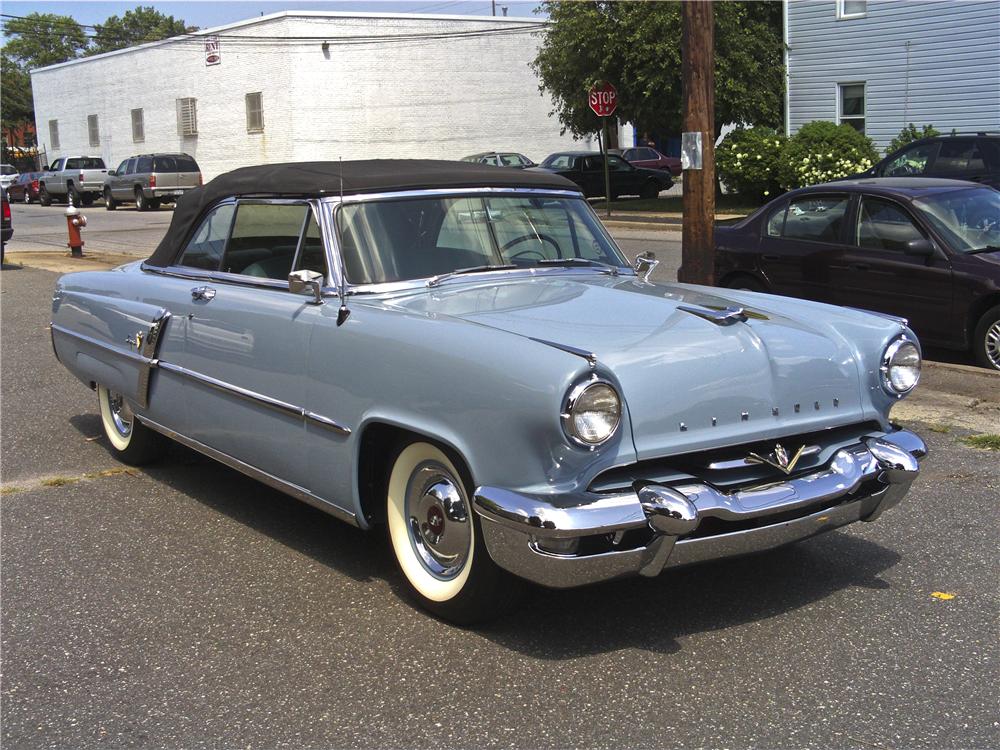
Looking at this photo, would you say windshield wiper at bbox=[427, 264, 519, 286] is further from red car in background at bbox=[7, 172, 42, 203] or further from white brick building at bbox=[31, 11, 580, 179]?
red car in background at bbox=[7, 172, 42, 203]

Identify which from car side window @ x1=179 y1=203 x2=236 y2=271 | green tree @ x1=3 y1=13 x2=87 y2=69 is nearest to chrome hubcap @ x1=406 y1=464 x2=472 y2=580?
car side window @ x1=179 y1=203 x2=236 y2=271

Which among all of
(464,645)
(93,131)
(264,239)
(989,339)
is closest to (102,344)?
(264,239)

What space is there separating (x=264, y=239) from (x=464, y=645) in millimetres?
2212

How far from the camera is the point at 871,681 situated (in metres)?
3.46

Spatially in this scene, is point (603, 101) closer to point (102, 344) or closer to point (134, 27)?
point (102, 344)

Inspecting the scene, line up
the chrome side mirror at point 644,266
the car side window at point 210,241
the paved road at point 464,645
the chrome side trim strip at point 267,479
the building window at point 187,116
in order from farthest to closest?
the building window at point 187,116 < the car side window at point 210,241 < the chrome side mirror at point 644,266 < the chrome side trim strip at point 267,479 < the paved road at point 464,645

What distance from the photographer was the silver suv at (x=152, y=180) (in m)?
34.5

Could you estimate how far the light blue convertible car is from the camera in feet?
11.4

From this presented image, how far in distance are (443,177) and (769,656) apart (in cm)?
246

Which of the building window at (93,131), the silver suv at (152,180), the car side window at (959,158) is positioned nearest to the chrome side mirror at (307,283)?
the car side window at (959,158)

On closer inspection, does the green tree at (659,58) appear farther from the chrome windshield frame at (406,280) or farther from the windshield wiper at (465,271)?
the windshield wiper at (465,271)

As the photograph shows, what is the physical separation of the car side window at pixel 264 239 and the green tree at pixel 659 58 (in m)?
21.3

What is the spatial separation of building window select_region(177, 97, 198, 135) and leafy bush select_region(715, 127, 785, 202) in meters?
24.3

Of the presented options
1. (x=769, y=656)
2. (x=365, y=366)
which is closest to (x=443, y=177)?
(x=365, y=366)
